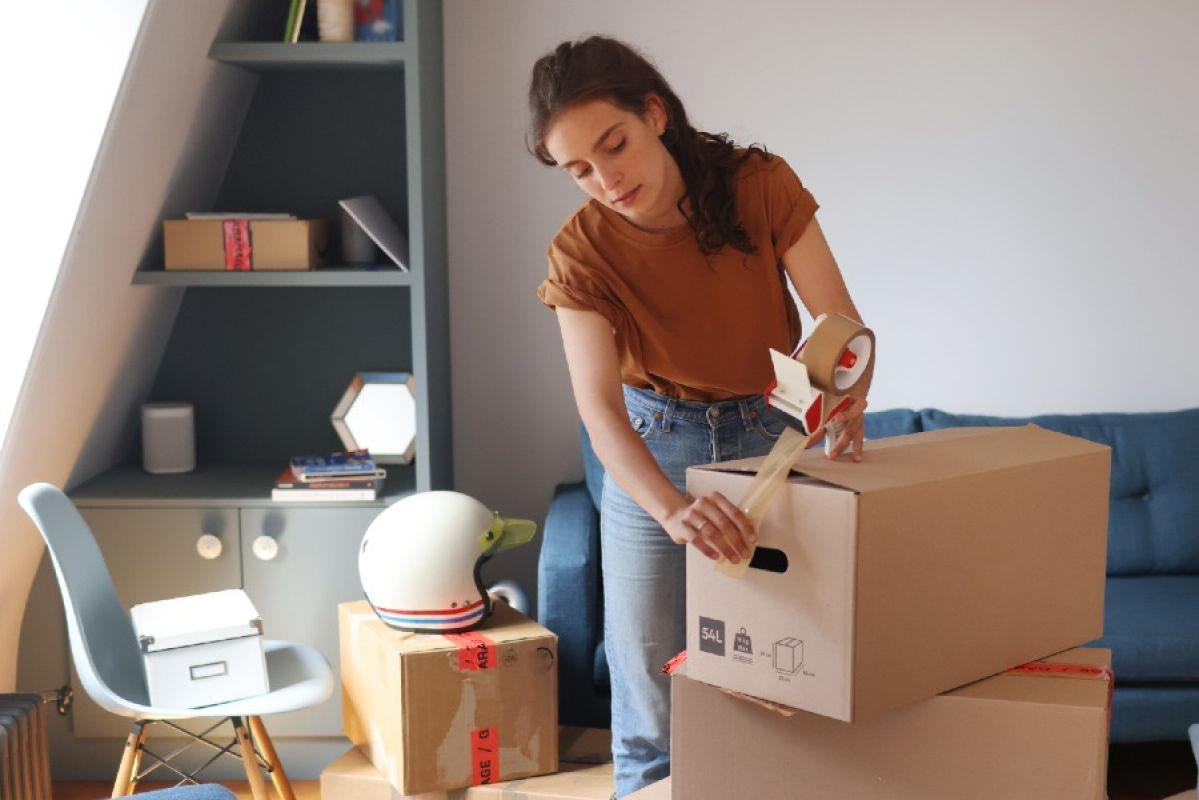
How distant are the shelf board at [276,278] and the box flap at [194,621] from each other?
672 mm

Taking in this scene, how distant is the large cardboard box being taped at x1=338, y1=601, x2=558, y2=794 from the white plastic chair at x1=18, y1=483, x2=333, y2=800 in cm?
13

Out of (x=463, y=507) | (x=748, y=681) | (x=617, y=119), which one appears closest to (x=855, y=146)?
(x=463, y=507)

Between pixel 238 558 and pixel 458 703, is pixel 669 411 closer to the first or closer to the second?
pixel 458 703

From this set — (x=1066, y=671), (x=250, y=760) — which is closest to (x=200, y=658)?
(x=250, y=760)

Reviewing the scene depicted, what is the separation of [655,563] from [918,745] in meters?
0.55

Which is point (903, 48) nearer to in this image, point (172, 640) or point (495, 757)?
point (495, 757)

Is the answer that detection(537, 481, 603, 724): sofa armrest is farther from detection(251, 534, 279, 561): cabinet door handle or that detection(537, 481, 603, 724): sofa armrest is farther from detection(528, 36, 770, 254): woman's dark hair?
detection(528, 36, 770, 254): woman's dark hair

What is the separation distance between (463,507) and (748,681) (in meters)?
1.33

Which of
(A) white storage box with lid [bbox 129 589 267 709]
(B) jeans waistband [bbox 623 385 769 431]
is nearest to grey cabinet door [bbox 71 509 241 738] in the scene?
(A) white storage box with lid [bbox 129 589 267 709]

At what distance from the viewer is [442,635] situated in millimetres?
2553

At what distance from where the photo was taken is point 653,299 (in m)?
1.74

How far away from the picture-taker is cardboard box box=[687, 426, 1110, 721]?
1.25 metres

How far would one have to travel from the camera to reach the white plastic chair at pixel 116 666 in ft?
7.64

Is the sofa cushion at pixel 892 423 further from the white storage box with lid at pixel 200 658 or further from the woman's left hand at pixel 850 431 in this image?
the woman's left hand at pixel 850 431
